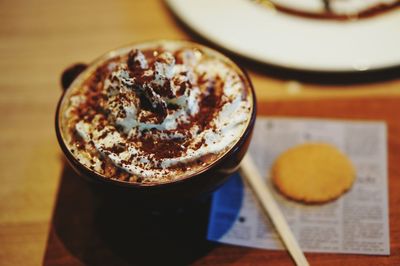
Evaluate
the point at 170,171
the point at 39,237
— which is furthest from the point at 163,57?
the point at 39,237

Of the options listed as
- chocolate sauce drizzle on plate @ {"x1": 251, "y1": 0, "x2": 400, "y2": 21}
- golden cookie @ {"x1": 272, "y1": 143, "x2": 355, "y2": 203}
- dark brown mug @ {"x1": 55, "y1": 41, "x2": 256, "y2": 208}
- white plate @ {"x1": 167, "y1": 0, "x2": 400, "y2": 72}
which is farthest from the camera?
chocolate sauce drizzle on plate @ {"x1": 251, "y1": 0, "x2": 400, "y2": 21}

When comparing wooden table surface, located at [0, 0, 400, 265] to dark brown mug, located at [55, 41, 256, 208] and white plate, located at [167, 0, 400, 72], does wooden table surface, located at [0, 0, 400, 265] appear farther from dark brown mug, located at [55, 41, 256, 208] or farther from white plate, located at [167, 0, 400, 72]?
dark brown mug, located at [55, 41, 256, 208]

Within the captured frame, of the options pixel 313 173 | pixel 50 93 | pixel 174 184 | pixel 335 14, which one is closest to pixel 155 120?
pixel 174 184

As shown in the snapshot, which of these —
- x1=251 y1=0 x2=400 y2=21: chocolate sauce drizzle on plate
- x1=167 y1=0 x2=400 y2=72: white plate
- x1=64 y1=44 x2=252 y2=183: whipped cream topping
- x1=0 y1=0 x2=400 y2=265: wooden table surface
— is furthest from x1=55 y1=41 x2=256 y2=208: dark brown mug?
x1=251 y1=0 x2=400 y2=21: chocolate sauce drizzle on plate

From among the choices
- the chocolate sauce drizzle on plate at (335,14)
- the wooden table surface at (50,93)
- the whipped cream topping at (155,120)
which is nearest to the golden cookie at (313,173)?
the wooden table surface at (50,93)

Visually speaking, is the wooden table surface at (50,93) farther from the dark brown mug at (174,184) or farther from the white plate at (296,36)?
the dark brown mug at (174,184)

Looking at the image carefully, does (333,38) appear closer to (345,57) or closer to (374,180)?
(345,57)

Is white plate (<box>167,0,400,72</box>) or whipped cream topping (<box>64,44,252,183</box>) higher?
white plate (<box>167,0,400,72</box>)
